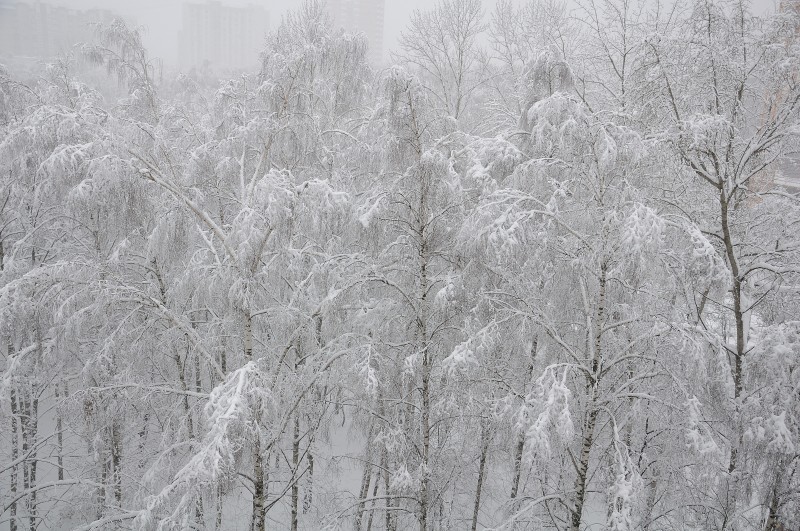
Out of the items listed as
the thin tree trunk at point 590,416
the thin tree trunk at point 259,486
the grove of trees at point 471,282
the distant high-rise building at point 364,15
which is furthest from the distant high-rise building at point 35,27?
the thin tree trunk at point 590,416

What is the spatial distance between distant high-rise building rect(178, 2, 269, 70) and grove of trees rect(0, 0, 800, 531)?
11491 cm

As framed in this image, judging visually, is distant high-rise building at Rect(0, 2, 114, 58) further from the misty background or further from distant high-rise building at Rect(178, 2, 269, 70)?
distant high-rise building at Rect(178, 2, 269, 70)

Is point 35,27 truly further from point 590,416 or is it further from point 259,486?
point 590,416

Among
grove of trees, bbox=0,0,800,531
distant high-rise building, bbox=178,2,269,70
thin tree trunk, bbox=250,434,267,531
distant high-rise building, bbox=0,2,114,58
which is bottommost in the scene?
thin tree trunk, bbox=250,434,267,531

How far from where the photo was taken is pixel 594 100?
975 cm

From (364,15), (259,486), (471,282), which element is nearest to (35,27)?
(364,15)

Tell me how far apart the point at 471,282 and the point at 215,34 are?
126 meters

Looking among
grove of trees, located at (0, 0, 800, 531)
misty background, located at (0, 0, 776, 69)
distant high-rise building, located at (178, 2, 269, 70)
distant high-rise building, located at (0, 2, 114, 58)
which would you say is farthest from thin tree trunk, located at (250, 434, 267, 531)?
distant high-rise building, located at (178, 2, 269, 70)

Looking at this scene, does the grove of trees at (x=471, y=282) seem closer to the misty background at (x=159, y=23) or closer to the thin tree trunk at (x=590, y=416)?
the thin tree trunk at (x=590, y=416)

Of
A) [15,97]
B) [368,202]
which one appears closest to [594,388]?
[368,202]

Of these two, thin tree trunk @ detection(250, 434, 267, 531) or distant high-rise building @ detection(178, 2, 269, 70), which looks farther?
distant high-rise building @ detection(178, 2, 269, 70)

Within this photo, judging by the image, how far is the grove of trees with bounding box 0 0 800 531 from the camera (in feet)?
17.3

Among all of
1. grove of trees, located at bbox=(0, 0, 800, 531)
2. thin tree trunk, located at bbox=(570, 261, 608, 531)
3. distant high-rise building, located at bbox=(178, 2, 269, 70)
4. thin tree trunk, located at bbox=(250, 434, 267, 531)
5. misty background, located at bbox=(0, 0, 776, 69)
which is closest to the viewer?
grove of trees, located at bbox=(0, 0, 800, 531)

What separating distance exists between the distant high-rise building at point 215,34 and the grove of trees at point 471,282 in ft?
377
